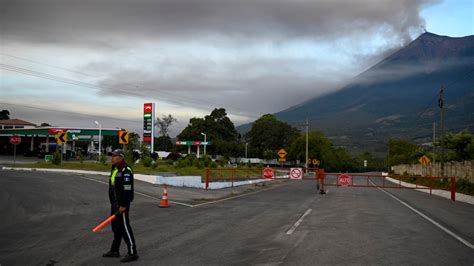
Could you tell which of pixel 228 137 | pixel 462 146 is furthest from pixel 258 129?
pixel 462 146

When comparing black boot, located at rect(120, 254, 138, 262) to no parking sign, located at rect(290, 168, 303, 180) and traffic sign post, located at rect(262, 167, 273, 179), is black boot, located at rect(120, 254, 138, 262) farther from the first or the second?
traffic sign post, located at rect(262, 167, 273, 179)

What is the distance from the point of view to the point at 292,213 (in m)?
17.0

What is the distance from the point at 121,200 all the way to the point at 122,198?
4cm

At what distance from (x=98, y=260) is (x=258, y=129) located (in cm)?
11775

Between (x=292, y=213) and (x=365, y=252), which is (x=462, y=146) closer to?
(x=292, y=213)

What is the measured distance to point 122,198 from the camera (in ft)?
28.0

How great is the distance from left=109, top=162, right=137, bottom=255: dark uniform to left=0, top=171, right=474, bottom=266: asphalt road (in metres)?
0.43

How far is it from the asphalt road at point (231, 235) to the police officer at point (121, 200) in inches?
12.6

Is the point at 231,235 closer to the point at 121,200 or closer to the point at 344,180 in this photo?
the point at 121,200

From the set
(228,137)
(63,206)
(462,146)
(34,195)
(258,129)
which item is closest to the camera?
(63,206)

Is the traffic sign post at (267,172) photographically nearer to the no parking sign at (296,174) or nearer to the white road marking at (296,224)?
the no parking sign at (296,174)

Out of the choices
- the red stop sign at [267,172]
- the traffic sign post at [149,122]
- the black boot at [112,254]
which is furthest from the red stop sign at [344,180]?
the traffic sign post at [149,122]

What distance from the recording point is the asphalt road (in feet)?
29.1

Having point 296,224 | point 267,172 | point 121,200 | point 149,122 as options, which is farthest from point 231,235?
point 149,122
